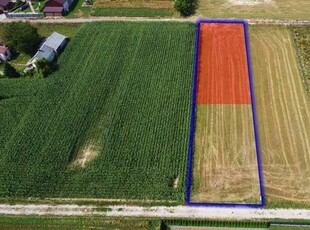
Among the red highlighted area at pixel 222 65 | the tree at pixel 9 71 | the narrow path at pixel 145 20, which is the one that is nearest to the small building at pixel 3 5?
the narrow path at pixel 145 20

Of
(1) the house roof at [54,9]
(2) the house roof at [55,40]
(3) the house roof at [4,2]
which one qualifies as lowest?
(2) the house roof at [55,40]

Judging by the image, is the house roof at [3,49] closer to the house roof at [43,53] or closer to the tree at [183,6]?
the house roof at [43,53]

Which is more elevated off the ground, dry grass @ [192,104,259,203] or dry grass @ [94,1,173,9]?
dry grass @ [94,1,173,9]

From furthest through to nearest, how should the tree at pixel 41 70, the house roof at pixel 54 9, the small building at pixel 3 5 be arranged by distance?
the small building at pixel 3 5, the house roof at pixel 54 9, the tree at pixel 41 70

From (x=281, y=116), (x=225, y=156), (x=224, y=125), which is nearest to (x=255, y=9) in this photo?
(x=281, y=116)

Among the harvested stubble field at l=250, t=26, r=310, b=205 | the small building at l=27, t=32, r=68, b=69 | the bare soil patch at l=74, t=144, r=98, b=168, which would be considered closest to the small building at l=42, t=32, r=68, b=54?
the small building at l=27, t=32, r=68, b=69

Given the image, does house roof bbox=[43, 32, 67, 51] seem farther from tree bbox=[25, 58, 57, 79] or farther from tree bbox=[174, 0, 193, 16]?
tree bbox=[174, 0, 193, 16]
